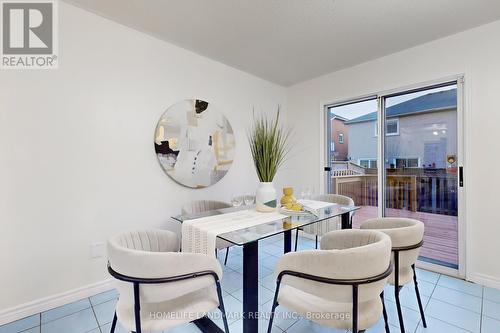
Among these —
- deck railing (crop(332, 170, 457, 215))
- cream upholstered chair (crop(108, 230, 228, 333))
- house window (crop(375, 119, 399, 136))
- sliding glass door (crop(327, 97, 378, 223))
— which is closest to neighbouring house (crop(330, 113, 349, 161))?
sliding glass door (crop(327, 97, 378, 223))

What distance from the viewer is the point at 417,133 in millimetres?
2699

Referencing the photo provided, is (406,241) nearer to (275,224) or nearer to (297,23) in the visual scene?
(275,224)

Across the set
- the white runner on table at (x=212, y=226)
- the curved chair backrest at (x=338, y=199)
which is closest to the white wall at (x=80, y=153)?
the white runner on table at (x=212, y=226)

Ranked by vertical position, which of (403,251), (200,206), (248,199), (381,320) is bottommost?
(381,320)

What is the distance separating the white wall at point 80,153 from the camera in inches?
69.0

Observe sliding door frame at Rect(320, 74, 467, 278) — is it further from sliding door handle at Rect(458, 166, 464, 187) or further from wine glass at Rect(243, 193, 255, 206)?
wine glass at Rect(243, 193, 255, 206)

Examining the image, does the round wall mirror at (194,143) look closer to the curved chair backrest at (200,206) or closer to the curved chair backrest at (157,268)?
the curved chair backrest at (200,206)

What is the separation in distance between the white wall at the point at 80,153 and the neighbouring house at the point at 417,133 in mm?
2384

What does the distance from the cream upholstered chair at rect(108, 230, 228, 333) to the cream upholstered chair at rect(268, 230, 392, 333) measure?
15.7 inches

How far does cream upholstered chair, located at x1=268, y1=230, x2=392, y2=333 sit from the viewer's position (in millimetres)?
1019

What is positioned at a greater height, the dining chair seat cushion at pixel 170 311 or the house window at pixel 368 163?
the house window at pixel 368 163

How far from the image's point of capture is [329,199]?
2.72m

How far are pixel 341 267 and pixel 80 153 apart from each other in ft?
7.18

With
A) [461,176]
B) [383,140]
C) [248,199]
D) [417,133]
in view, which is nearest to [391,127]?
[383,140]
